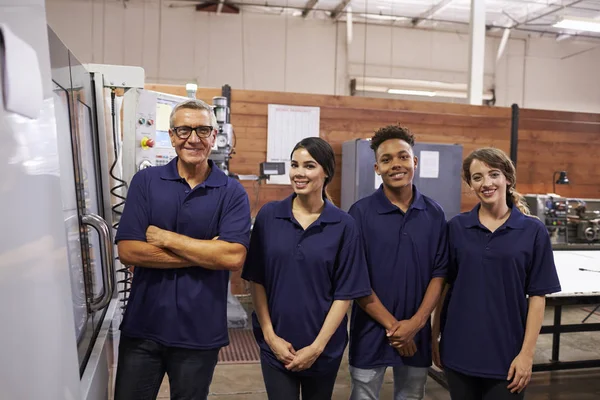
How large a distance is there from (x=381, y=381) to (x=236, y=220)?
820 millimetres

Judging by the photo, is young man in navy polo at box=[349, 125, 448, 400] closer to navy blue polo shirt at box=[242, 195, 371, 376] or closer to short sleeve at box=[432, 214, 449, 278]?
short sleeve at box=[432, 214, 449, 278]

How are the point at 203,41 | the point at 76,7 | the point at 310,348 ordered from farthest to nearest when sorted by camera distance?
the point at 203,41
the point at 76,7
the point at 310,348

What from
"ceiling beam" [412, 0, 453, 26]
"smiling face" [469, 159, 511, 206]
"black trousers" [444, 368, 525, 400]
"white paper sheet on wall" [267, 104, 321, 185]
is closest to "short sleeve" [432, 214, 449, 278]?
"smiling face" [469, 159, 511, 206]

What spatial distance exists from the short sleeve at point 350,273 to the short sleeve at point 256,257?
0.25 m

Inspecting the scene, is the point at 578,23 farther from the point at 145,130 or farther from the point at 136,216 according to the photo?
the point at 136,216

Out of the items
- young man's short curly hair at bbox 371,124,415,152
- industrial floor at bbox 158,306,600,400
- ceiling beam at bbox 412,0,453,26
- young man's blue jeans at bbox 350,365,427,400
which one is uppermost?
ceiling beam at bbox 412,0,453,26

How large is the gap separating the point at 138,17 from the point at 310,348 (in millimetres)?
7705

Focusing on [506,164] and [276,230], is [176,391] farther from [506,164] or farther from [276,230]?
[506,164]

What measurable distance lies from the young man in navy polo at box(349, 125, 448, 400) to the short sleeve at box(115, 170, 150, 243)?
0.75m

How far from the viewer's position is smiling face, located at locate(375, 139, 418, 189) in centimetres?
187

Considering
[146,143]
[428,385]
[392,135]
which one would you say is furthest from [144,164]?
[428,385]

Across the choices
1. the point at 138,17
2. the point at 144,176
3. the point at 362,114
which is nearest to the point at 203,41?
the point at 138,17

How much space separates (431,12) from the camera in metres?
8.28

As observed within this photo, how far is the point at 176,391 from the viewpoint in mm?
1700
